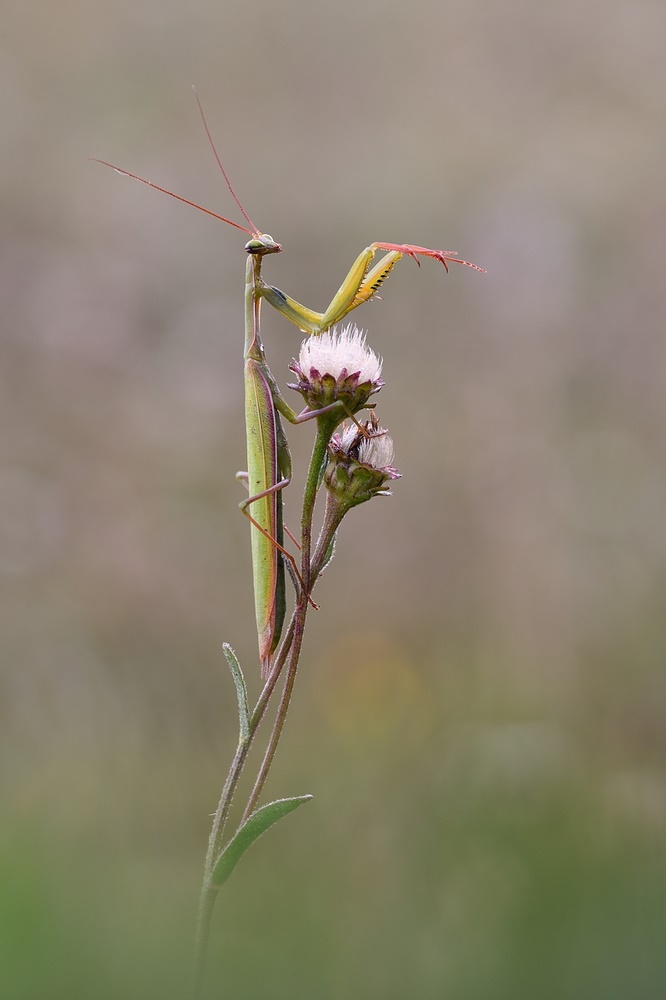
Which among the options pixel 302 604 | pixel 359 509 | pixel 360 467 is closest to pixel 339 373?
pixel 360 467

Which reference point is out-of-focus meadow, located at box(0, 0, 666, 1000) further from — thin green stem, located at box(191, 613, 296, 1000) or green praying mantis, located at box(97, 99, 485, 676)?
green praying mantis, located at box(97, 99, 485, 676)

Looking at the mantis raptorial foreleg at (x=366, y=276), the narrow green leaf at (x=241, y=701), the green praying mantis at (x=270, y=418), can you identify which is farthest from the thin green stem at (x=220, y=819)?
the mantis raptorial foreleg at (x=366, y=276)

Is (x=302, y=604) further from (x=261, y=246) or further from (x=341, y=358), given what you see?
(x=261, y=246)

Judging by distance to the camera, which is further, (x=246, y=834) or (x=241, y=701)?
(x=241, y=701)

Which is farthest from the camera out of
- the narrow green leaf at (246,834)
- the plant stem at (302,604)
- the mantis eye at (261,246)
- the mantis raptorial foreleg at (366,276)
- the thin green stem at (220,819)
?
the mantis eye at (261,246)

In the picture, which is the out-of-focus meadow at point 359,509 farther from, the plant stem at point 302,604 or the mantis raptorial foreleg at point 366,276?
the mantis raptorial foreleg at point 366,276

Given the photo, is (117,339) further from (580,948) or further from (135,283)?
(580,948)
